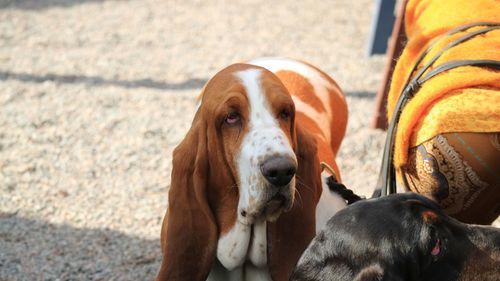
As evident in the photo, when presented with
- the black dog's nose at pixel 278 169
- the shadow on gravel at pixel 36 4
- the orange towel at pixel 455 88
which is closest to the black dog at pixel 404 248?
the black dog's nose at pixel 278 169

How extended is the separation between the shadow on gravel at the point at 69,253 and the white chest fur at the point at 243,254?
103 centimetres

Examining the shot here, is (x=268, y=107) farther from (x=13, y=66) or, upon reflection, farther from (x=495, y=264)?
(x=13, y=66)

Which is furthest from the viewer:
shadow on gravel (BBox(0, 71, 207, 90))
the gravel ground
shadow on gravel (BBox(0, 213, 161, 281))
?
shadow on gravel (BBox(0, 71, 207, 90))

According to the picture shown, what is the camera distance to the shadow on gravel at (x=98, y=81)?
22.0 ft

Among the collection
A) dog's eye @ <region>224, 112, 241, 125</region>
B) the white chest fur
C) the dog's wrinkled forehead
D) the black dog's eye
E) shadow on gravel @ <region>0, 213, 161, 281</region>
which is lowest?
shadow on gravel @ <region>0, 213, 161, 281</region>

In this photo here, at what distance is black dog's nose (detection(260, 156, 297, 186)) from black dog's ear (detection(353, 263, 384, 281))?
1.49 ft

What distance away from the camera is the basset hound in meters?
2.84

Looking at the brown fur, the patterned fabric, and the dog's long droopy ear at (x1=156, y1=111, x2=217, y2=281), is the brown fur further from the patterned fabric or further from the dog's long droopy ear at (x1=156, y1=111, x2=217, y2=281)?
the patterned fabric

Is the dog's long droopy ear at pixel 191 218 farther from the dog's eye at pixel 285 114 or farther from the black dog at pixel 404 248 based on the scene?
the black dog at pixel 404 248

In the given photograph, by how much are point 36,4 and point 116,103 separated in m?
3.39

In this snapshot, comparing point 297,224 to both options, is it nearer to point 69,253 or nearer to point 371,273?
point 371,273

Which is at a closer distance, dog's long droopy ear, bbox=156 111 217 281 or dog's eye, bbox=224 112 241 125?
dog's eye, bbox=224 112 241 125

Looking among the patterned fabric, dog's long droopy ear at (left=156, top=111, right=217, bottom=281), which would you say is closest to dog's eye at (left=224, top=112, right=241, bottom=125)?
dog's long droopy ear at (left=156, top=111, right=217, bottom=281)

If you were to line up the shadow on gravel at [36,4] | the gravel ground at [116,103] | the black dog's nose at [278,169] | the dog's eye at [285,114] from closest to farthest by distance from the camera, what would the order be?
1. the black dog's nose at [278,169]
2. the dog's eye at [285,114]
3. the gravel ground at [116,103]
4. the shadow on gravel at [36,4]
